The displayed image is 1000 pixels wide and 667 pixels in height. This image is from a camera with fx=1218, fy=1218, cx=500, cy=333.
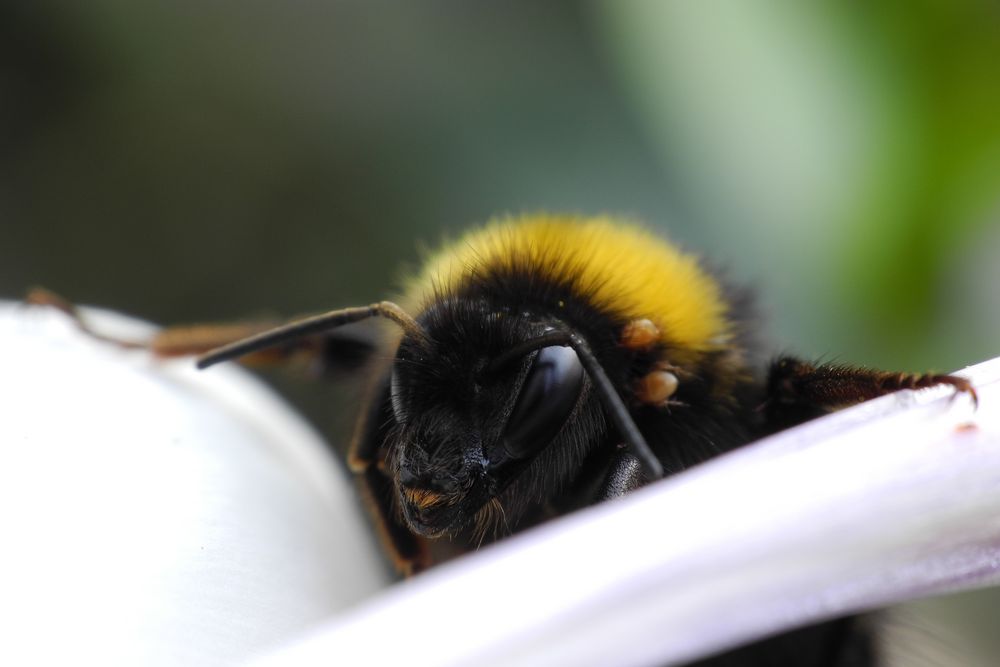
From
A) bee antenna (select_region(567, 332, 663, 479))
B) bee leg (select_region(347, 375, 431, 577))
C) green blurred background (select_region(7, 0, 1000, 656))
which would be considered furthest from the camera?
green blurred background (select_region(7, 0, 1000, 656))

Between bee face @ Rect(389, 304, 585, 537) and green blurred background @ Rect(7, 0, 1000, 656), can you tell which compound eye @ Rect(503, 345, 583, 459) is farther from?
green blurred background @ Rect(7, 0, 1000, 656)

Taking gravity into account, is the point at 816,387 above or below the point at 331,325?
below

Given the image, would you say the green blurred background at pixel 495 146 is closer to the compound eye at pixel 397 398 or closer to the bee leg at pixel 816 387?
the bee leg at pixel 816 387

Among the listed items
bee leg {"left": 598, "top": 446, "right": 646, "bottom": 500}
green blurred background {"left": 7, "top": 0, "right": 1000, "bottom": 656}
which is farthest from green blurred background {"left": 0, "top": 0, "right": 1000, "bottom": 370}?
bee leg {"left": 598, "top": 446, "right": 646, "bottom": 500}

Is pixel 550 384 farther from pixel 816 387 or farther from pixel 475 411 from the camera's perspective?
pixel 816 387

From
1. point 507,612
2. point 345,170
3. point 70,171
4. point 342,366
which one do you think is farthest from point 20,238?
point 507,612

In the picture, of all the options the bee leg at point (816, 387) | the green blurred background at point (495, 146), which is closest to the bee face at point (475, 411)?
the bee leg at point (816, 387)

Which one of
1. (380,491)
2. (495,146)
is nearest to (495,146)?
(495,146)

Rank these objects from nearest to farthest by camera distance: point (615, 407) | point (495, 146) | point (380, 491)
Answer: point (615, 407), point (380, 491), point (495, 146)
